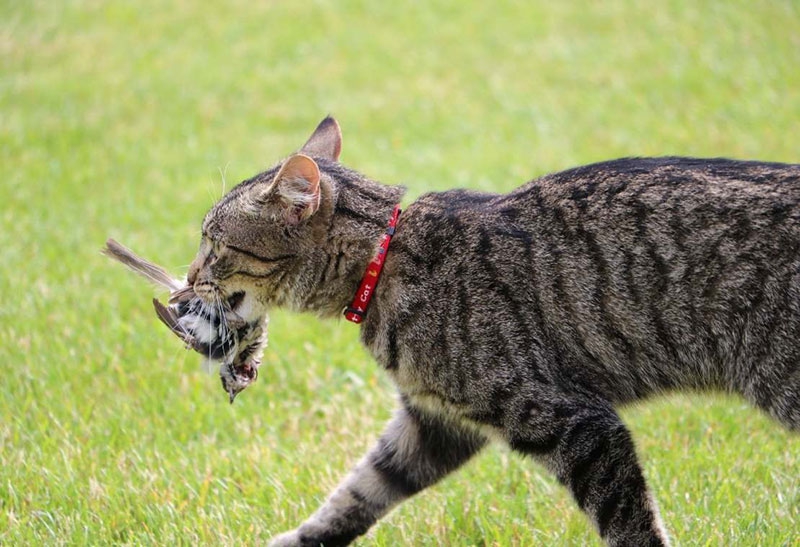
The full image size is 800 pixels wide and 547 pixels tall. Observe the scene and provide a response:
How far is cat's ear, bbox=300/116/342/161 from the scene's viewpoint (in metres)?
4.40

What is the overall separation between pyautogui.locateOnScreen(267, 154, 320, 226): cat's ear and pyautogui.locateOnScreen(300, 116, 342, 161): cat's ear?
584 mm

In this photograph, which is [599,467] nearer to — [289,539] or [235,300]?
[289,539]

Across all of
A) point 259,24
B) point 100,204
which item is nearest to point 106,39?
point 259,24

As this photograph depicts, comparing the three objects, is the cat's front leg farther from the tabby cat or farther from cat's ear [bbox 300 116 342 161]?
cat's ear [bbox 300 116 342 161]

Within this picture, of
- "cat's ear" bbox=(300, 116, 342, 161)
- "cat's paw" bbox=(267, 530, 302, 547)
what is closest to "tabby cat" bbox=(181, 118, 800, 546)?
"cat's paw" bbox=(267, 530, 302, 547)

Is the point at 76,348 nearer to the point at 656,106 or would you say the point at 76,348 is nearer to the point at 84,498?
the point at 84,498

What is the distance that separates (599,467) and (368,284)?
1100 millimetres

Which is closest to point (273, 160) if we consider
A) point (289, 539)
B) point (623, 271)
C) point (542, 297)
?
point (289, 539)

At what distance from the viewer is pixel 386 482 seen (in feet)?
13.4

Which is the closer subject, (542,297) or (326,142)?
(542,297)

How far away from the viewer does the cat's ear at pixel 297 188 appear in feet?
12.1

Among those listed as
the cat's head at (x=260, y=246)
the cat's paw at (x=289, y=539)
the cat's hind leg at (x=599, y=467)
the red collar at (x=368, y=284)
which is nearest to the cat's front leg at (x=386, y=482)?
the cat's paw at (x=289, y=539)

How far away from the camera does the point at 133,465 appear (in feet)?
14.9

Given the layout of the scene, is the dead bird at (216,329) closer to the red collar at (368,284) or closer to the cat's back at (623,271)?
the red collar at (368,284)
